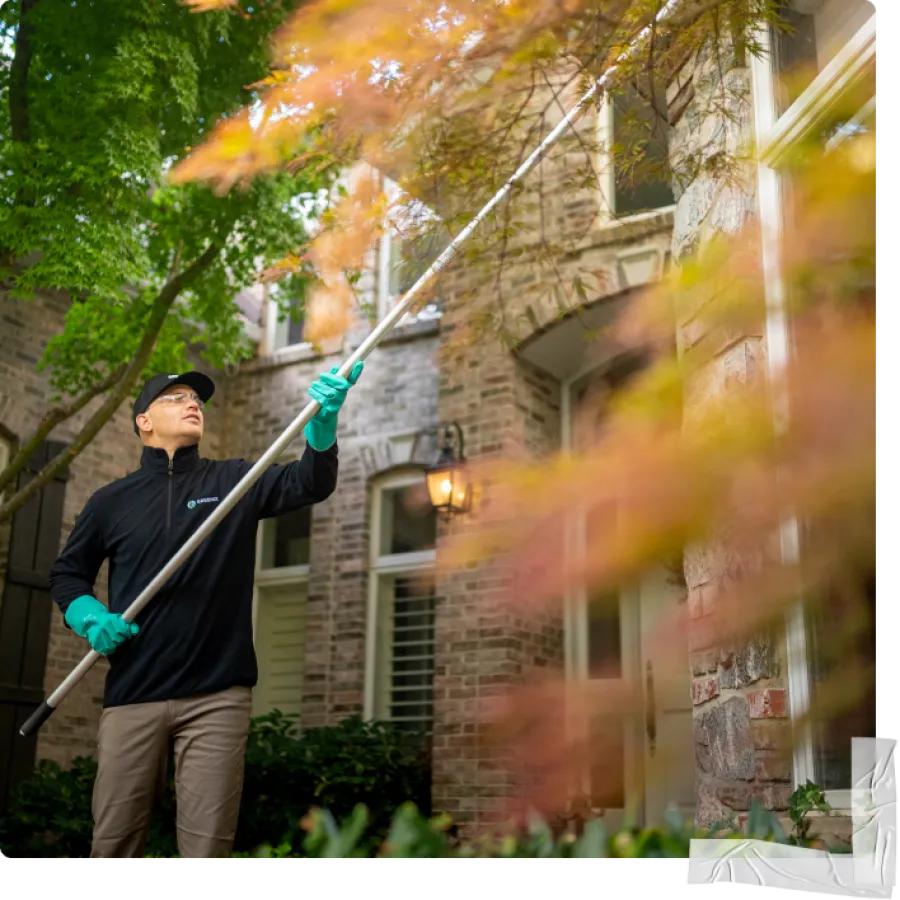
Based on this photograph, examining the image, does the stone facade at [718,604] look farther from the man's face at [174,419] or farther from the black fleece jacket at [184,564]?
the man's face at [174,419]

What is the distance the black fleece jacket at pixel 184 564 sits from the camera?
231 centimetres

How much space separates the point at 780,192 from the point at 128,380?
8.67ft

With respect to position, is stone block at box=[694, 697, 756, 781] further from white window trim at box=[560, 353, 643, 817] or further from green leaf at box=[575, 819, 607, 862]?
white window trim at box=[560, 353, 643, 817]

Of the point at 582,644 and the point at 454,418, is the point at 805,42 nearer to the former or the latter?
the point at 454,418

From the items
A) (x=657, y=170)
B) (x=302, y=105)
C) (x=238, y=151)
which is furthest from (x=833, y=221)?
(x=238, y=151)

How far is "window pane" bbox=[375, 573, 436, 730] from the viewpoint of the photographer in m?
5.45

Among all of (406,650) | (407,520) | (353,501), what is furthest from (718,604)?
(353,501)

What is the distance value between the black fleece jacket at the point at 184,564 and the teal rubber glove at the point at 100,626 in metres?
0.04

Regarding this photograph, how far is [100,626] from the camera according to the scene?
7.50 ft

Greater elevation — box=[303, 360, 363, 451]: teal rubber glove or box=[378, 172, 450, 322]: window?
box=[378, 172, 450, 322]: window

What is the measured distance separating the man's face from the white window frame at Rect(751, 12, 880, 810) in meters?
1.29

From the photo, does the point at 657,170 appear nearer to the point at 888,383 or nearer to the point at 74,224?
the point at 888,383

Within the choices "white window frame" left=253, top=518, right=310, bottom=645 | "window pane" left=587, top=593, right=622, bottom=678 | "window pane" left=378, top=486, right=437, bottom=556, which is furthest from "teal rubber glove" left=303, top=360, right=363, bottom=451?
"white window frame" left=253, top=518, right=310, bottom=645

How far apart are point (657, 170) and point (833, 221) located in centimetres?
85
